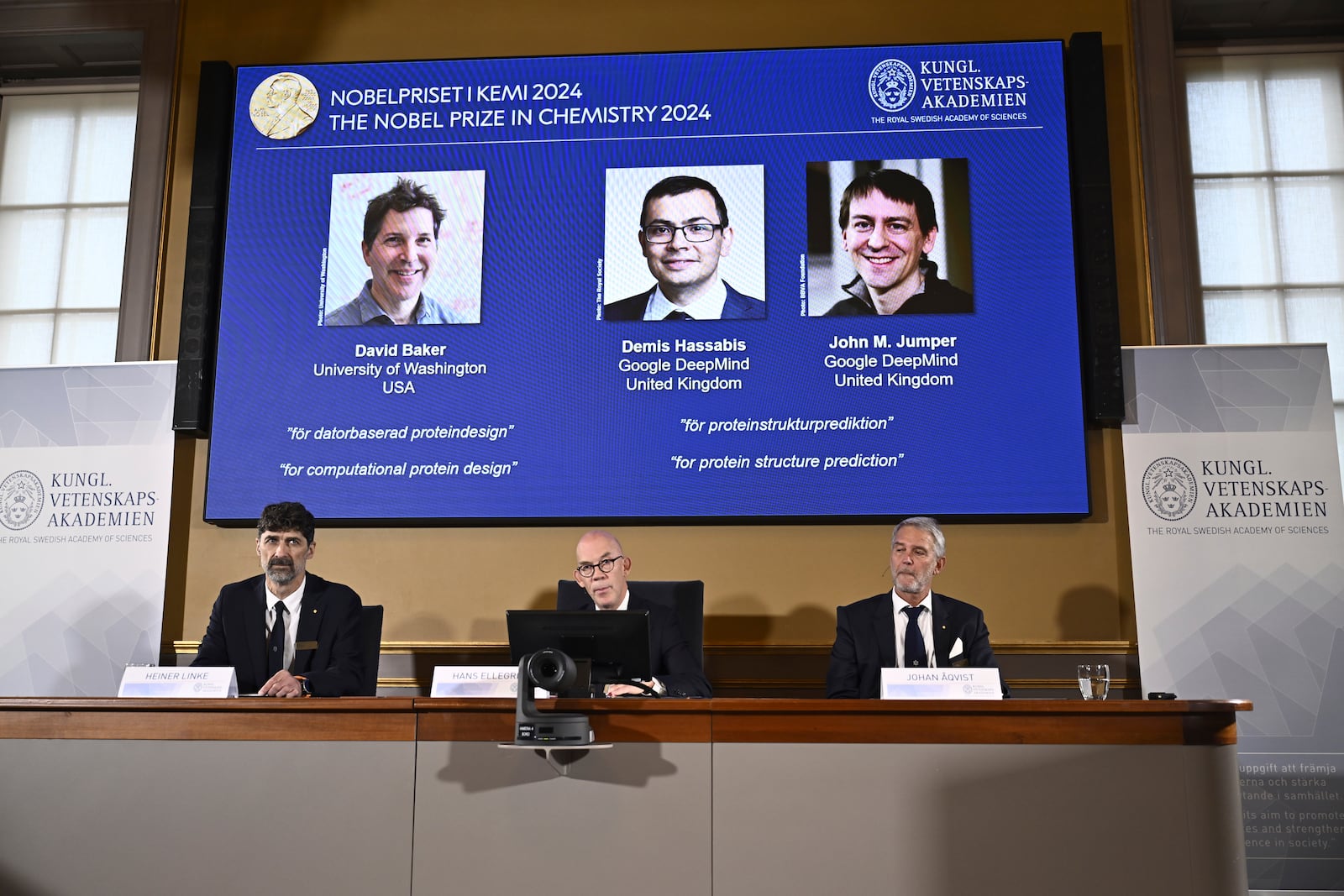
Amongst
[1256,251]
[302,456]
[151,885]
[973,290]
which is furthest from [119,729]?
[1256,251]

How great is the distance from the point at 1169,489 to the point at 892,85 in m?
1.97

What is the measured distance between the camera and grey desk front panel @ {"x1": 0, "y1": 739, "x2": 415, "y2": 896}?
2.55 m

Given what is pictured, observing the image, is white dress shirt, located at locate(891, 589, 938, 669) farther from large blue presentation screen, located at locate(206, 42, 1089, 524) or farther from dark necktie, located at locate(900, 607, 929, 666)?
large blue presentation screen, located at locate(206, 42, 1089, 524)

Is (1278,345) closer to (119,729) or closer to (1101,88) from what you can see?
(1101,88)

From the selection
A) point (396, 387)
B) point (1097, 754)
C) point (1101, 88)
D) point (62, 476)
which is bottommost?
point (1097, 754)

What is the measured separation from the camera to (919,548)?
3.71m

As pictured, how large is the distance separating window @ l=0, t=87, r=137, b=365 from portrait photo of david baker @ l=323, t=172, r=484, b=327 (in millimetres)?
1170

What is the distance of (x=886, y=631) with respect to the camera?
3717 millimetres

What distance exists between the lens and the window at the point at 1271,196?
190 inches

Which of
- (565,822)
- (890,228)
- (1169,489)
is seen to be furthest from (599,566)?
(1169,489)

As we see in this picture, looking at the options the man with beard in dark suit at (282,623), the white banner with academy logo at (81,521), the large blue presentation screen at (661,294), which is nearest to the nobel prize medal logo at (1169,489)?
the large blue presentation screen at (661,294)

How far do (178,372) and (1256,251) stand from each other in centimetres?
454

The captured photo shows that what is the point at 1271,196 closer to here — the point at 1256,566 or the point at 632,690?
the point at 1256,566

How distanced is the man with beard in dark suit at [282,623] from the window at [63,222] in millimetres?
1988
